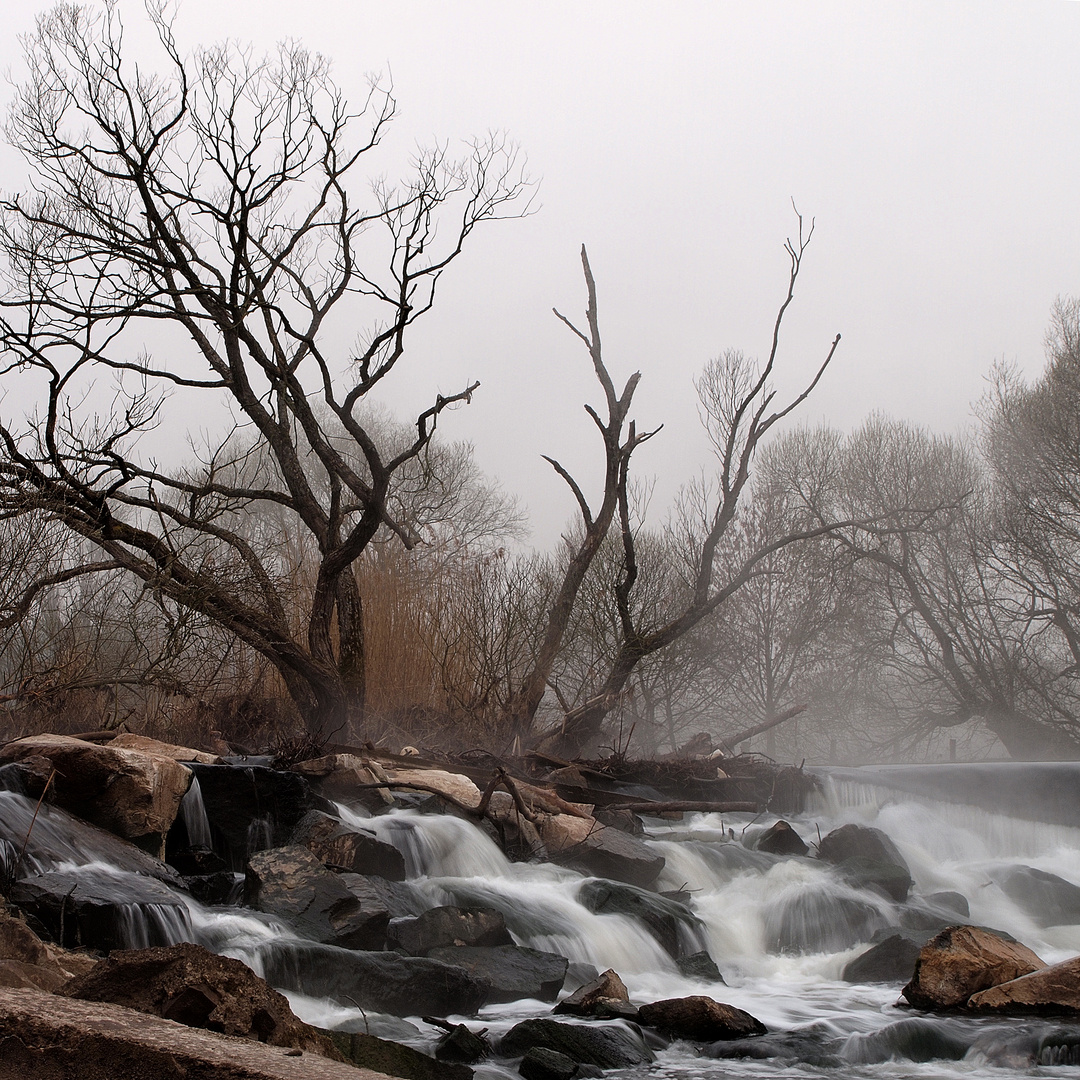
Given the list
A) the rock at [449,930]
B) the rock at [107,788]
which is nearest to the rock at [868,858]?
the rock at [449,930]

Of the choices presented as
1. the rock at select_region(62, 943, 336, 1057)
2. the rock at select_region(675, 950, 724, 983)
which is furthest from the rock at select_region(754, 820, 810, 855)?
the rock at select_region(62, 943, 336, 1057)

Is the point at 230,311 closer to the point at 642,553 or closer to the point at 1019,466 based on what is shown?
the point at 642,553

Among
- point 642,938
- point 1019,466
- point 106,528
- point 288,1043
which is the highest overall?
point 1019,466

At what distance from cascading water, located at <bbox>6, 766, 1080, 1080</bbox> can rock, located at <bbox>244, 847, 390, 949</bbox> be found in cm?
14

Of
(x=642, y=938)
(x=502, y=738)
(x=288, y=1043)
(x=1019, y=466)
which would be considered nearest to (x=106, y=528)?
(x=502, y=738)

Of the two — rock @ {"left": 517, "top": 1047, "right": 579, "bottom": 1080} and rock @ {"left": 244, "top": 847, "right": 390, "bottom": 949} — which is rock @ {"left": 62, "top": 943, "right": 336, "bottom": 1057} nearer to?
rock @ {"left": 517, "top": 1047, "right": 579, "bottom": 1080}

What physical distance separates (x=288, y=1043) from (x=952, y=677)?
60.2 ft

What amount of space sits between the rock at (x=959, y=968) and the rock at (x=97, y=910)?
12.2ft

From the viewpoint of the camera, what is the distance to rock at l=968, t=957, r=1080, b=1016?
4676mm

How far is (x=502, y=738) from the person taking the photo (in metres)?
11.0

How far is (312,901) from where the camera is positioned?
5.01 m

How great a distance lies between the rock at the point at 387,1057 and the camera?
133 inches

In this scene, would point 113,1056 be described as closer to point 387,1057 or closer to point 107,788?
point 387,1057

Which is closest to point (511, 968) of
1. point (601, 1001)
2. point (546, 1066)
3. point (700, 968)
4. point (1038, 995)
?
point (601, 1001)
